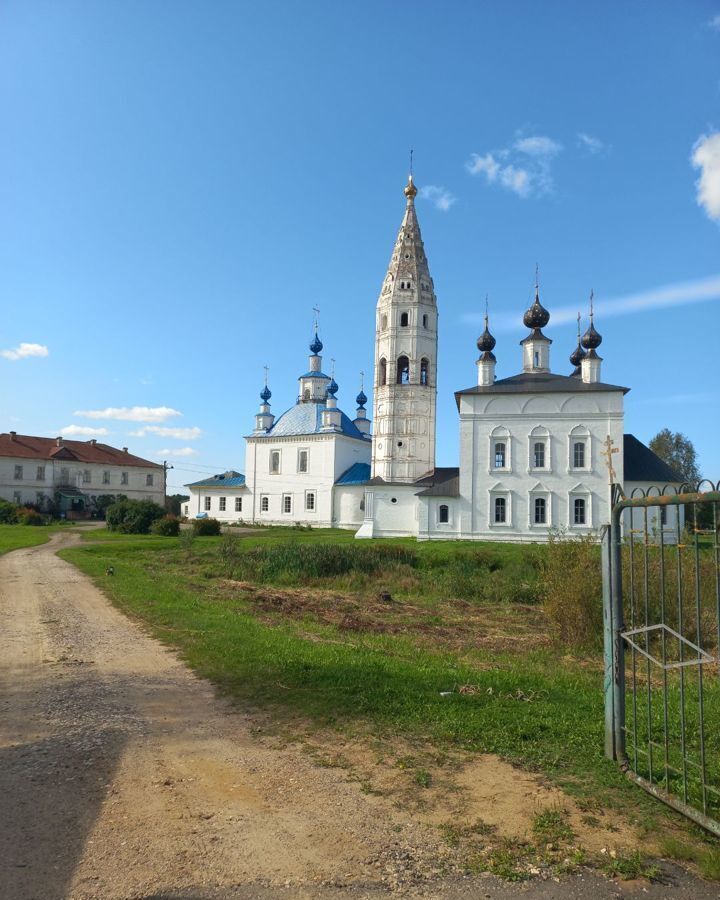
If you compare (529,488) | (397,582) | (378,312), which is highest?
(378,312)

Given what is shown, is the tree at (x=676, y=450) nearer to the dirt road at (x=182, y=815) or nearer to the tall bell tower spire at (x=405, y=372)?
the tall bell tower spire at (x=405, y=372)

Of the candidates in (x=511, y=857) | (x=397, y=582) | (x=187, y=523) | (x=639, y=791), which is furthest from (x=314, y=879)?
(x=187, y=523)

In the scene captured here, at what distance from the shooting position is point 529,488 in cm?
3625

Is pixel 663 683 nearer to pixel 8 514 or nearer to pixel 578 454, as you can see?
pixel 578 454

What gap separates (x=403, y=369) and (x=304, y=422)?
11683 mm

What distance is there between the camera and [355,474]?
161 feet

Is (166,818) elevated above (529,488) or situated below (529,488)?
below

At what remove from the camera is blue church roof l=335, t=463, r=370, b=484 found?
48316 millimetres

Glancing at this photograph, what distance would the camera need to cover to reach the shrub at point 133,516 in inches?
1490

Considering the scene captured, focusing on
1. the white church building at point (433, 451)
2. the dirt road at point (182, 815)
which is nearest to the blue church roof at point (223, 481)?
the white church building at point (433, 451)

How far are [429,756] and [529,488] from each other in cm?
3212

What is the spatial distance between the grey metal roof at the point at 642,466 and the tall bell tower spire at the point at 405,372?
11.5 metres

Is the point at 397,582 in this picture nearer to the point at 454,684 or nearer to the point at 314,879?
the point at 454,684

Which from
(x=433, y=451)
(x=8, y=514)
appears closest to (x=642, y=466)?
(x=433, y=451)
